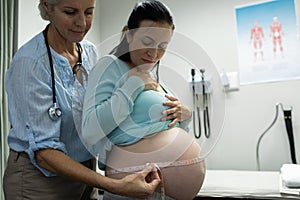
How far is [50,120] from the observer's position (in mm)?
834

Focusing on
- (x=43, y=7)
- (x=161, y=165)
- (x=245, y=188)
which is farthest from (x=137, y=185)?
(x=245, y=188)

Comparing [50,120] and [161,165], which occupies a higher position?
[50,120]

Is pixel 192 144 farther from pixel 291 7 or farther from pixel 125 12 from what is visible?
pixel 125 12

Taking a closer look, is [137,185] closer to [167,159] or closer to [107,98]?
[167,159]

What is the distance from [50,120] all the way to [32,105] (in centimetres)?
6

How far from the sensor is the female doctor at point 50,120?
78cm

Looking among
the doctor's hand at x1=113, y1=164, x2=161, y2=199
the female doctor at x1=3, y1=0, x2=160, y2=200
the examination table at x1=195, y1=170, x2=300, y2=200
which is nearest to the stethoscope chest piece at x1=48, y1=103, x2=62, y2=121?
the female doctor at x1=3, y1=0, x2=160, y2=200

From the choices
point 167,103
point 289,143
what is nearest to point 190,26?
point 289,143

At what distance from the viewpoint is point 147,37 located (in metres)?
0.75

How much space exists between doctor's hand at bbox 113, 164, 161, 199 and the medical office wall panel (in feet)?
5.22

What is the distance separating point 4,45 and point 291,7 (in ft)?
6.55

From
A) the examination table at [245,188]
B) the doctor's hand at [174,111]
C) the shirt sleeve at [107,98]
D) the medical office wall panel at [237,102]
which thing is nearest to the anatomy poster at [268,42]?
the medical office wall panel at [237,102]

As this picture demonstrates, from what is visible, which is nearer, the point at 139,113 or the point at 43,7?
the point at 139,113

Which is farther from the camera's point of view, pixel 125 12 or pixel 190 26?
pixel 125 12
